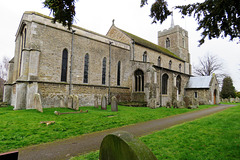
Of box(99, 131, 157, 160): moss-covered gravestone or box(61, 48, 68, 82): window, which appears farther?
box(61, 48, 68, 82): window

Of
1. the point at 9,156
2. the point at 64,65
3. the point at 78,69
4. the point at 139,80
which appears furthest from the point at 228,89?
the point at 9,156

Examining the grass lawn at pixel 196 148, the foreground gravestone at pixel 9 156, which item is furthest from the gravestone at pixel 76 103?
the foreground gravestone at pixel 9 156

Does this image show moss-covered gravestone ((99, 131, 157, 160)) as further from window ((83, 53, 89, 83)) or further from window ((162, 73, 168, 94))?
window ((162, 73, 168, 94))

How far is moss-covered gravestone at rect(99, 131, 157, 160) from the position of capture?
1.47m

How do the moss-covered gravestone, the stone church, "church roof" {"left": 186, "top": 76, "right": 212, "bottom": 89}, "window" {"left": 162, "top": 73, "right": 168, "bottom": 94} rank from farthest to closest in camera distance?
"church roof" {"left": 186, "top": 76, "right": 212, "bottom": 89}, "window" {"left": 162, "top": 73, "right": 168, "bottom": 94}, the stone church, the moss-covered gravestone

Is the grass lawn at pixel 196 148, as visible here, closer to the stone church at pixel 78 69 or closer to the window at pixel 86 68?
the stone church at pixel 78 69

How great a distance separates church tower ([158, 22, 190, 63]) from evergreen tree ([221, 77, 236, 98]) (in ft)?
44.7

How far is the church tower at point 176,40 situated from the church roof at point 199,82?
8806 millimetres

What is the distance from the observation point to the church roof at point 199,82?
1022 inches

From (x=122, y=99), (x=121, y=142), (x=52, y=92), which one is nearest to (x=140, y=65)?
(x=122, y=99)

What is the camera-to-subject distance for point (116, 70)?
62.8 ft

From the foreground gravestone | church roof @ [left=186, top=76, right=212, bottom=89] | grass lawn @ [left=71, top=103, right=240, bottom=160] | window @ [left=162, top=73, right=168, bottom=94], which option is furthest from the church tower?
the foreground gravestone

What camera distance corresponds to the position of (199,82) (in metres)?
27.0

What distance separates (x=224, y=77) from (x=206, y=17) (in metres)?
44.3
